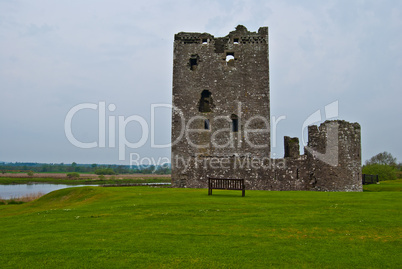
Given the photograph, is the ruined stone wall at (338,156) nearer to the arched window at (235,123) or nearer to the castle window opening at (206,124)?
the arched window at (235,123)

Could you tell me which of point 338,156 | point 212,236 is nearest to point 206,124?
point 338,156

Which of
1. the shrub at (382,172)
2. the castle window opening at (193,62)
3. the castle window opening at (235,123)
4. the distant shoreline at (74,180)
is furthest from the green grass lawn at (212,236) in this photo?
the distant shoreline at (74,180)

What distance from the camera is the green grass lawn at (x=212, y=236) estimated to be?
5867 mm

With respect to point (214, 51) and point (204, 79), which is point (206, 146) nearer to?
point (204, 79)

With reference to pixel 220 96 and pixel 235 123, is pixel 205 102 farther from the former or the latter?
pixel 235 123

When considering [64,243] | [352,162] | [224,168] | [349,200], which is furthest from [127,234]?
[352,162]

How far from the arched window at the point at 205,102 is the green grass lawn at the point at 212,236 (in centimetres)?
1495

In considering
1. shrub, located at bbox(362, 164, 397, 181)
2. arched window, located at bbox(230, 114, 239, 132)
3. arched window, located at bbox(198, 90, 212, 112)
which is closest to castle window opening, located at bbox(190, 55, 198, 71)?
arched window, located at bbox(198, 90, 212, 112)

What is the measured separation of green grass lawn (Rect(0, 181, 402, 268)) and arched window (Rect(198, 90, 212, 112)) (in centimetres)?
1495

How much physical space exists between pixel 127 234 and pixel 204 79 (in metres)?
19.2

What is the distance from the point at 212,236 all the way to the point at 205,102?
63.9 ft

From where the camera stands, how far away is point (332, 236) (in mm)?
7289

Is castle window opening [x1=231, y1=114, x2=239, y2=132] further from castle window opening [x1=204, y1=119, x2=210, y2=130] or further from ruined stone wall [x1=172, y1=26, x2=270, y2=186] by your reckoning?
castle window opening [x1=204, y1=119, x2=210, y2=130]

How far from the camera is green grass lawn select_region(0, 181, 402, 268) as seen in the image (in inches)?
231
